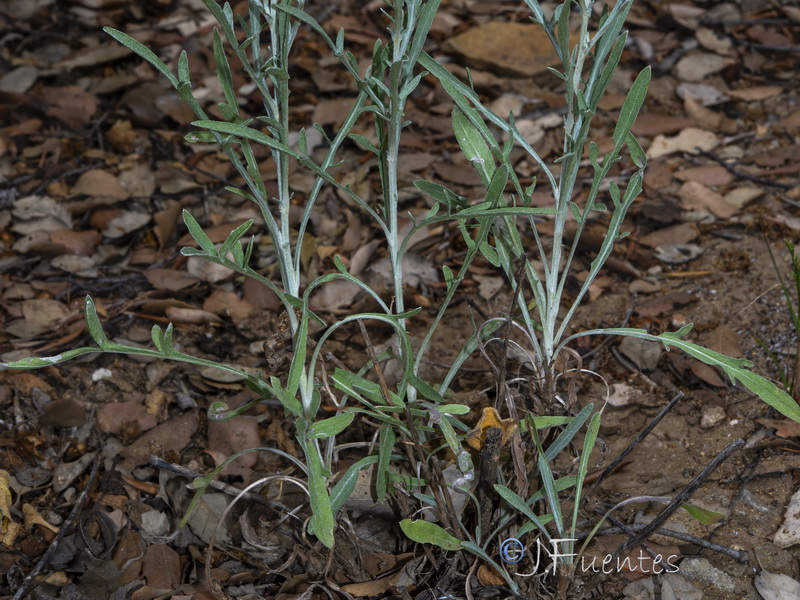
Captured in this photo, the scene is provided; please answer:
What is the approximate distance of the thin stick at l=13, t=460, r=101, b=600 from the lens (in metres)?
1.84

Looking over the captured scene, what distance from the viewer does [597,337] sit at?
2451 millimetres

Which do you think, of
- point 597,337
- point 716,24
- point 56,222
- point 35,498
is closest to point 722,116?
point 716,24

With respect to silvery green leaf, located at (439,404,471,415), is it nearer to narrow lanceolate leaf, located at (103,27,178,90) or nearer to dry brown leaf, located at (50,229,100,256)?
narrow lanceolate leaf, located at (103,27,178,90)

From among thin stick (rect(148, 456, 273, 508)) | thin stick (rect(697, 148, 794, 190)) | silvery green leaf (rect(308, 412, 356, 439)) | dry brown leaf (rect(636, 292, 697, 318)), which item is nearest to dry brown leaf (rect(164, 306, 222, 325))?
thin stick (rect(148, 456, 273, 508))

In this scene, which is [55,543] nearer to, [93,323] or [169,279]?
[93,323]

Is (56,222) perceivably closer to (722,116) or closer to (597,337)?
(597,337)

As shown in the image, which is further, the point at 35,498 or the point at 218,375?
the point at 218,375

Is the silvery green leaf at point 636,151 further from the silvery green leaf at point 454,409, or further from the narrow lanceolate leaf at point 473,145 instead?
the silvery green leaf at point 454,409

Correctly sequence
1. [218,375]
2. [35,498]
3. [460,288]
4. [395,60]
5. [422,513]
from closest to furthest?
1. [395,60]
2. [422,513]
3. [35,498]
4. [218,375]
5. [460,288]

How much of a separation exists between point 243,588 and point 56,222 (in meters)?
1.66

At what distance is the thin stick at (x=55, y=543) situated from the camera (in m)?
1.84

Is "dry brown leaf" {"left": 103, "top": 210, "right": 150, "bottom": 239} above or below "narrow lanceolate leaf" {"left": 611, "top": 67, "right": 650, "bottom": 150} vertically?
below

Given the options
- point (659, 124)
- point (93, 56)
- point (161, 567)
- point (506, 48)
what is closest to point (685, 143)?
point (659, 124)

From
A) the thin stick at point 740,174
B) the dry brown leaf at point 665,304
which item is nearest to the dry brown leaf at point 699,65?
the thin stick at point 740,174
